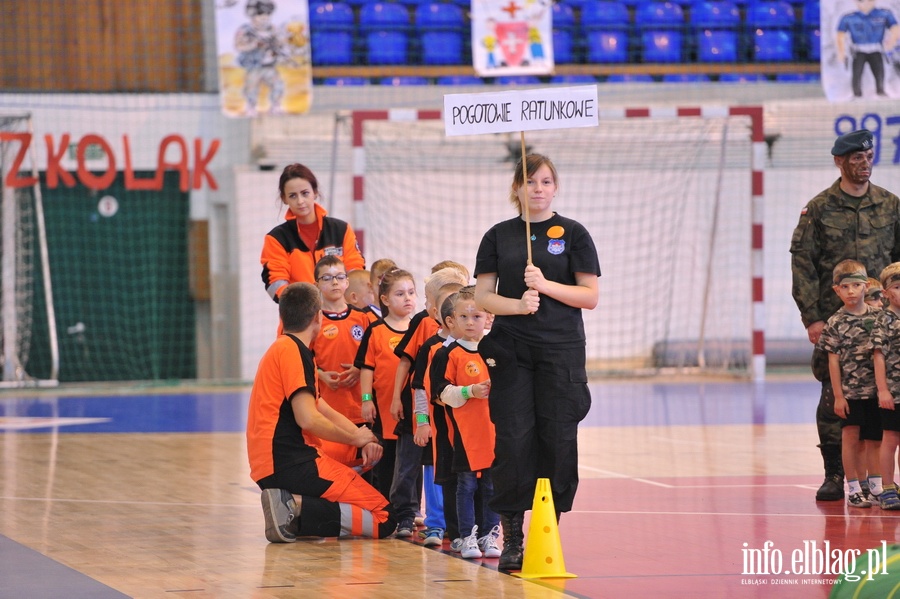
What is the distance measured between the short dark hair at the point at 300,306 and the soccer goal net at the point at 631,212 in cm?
1010

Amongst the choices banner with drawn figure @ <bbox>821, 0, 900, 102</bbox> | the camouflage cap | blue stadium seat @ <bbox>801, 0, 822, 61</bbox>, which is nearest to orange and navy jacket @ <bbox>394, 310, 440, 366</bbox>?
the camouflage cap

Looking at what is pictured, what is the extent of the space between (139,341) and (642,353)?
657cm

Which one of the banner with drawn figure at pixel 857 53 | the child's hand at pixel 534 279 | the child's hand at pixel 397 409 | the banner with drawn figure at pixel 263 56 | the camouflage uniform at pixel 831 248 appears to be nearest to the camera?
the child's hand at pixel 534 279

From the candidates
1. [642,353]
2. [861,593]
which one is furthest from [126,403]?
[861,593]

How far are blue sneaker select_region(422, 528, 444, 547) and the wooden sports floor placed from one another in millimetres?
94

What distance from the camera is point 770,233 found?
53.7 feet

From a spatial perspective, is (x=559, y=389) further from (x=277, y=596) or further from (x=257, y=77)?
(x=257, y=77)

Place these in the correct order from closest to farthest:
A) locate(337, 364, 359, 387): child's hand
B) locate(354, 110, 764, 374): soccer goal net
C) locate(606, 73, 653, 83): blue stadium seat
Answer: locate(337, 364, 359, 387): child's hand, locate(354, 110, 764, 374): soccer goal net, locate(606, 73, 653, 83): blue stadium seat

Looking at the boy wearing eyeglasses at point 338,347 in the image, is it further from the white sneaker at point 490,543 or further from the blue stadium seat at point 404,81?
the blue stadium seat at point 404,81

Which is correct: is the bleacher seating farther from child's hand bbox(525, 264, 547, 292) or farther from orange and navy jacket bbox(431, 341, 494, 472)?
child's hand bbox(525, 264, 547, 292)

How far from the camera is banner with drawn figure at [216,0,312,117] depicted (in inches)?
593

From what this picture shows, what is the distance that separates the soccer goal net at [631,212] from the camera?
1616 cm

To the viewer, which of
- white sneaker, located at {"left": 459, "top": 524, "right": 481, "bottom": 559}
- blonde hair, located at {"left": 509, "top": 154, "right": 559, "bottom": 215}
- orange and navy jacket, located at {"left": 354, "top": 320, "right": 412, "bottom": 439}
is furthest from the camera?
orange and navy jacket, located at {"left": 354, "top": 320, "right": 412, "bottom": 439}

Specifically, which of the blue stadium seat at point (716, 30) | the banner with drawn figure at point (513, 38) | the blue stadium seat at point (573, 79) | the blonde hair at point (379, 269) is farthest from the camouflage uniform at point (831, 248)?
the blue stadium seat at point (716, 30)
